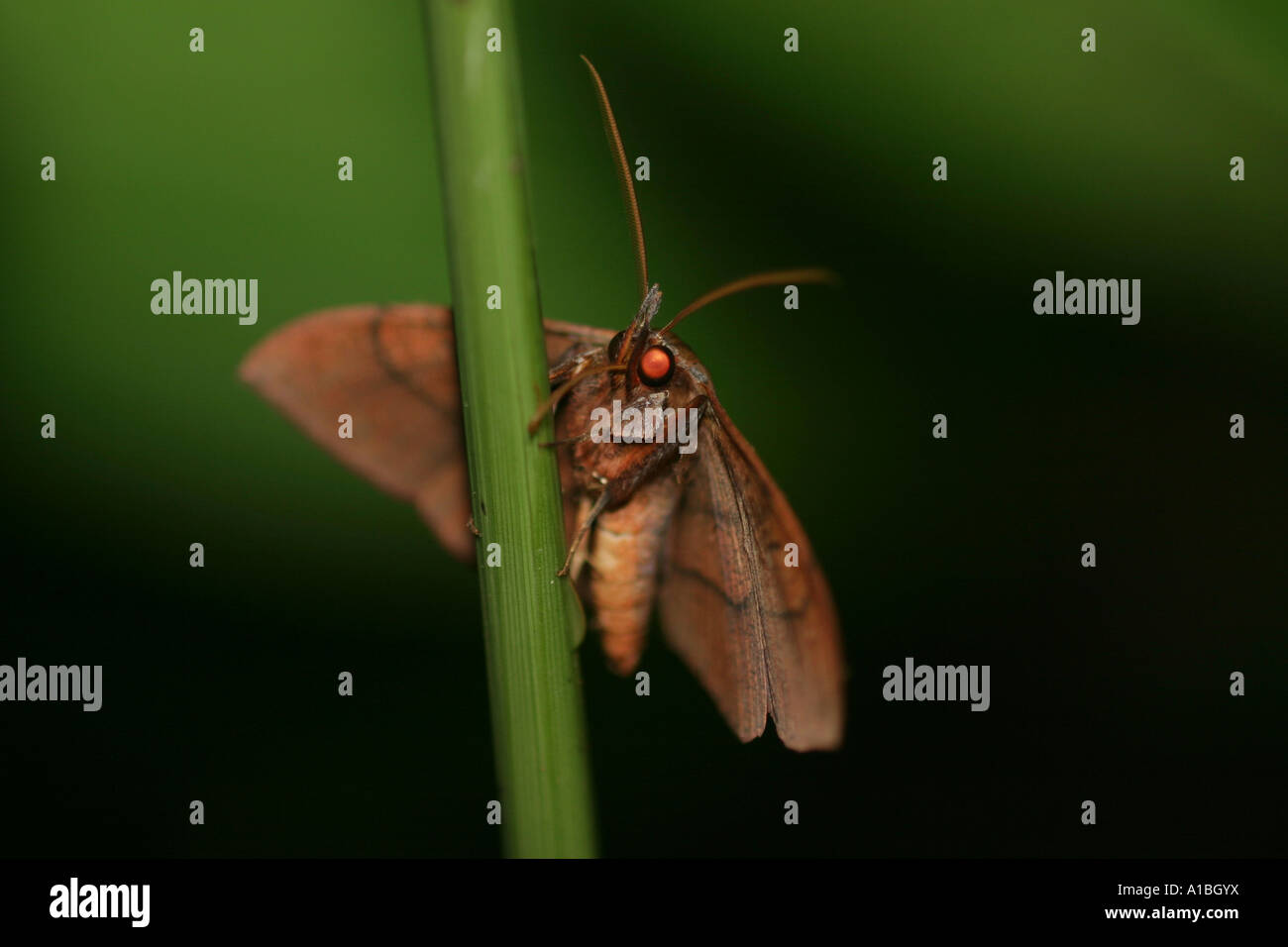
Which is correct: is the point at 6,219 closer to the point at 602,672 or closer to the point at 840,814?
the point at 602,672

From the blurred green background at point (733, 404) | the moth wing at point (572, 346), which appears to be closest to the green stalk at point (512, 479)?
the moth wing at point (572, 346)

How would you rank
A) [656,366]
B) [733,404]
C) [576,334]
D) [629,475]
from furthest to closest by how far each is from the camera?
[733,404], [576,334], [629,475], [656,366]

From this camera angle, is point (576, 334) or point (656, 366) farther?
point (576, 334)

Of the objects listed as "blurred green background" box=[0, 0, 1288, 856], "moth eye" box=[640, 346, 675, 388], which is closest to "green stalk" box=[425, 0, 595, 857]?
"moth eye" box=[640, 346, 675, 388]

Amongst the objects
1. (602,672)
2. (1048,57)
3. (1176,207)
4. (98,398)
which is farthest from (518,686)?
(1176,207)

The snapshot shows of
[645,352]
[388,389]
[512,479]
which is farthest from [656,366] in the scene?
[388,389]

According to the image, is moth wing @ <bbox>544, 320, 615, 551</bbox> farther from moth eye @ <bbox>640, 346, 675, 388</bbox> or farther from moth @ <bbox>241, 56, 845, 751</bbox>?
moth eye @ <bbox>640, 346, 675, 388</bbox>

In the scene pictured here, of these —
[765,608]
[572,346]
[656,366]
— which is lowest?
[765,608]

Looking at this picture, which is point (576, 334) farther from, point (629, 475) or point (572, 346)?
point (629, 475)
